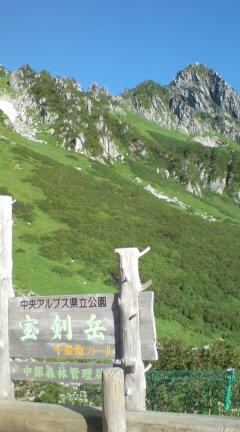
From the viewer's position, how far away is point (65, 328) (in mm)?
7047


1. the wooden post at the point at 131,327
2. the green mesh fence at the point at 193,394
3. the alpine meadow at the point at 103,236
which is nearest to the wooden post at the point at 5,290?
the alpine meadow at the point at 103,236

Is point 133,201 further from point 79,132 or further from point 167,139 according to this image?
point 167,139

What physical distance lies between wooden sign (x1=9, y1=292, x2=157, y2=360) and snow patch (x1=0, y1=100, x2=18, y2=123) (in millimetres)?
77119

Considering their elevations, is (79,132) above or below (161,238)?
above

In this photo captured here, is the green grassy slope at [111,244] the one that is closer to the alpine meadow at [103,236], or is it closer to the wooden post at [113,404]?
the alpine meadow at [103,236]

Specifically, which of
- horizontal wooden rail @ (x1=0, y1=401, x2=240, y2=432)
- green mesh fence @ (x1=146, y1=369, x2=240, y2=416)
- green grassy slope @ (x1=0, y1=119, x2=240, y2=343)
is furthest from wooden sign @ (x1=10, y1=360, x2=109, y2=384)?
green grassy slope @ (x1=0, y1=119, x2=240, y2=343)

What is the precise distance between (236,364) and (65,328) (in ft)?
41.2

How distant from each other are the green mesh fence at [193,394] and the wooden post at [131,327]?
620 centimetres

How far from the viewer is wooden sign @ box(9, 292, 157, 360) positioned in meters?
6.70

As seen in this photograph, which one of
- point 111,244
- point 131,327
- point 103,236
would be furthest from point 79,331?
point 103,236

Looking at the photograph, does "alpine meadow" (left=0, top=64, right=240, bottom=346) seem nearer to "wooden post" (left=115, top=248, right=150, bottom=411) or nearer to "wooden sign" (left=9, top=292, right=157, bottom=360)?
"wooden post" (left=115, top=248, right=150, bottom=411)

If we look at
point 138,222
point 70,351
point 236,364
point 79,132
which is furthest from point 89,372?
point 79,132

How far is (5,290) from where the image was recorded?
7410mm

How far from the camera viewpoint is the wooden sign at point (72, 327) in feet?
22.0
